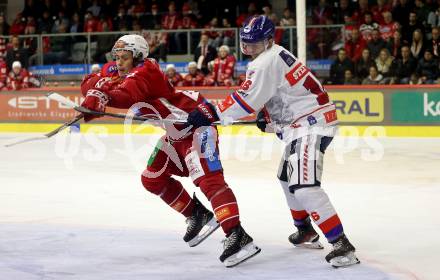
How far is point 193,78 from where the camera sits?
15.1 metres

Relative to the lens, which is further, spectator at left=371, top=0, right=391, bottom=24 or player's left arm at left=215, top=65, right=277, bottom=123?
spectator at left=371, top=0, right=391, bottom=24

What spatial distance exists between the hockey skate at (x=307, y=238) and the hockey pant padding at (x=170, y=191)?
0.69 metres

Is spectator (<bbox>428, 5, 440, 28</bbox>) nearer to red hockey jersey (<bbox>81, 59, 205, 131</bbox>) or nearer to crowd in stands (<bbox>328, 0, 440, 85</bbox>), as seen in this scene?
crowd in stands (<bbox>328, 0, 440, 85</bbox>)

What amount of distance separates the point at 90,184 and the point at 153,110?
338cm

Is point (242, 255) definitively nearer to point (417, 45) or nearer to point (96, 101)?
point (96, 101)

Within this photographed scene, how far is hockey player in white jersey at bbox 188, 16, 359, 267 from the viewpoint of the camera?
16.8 feet

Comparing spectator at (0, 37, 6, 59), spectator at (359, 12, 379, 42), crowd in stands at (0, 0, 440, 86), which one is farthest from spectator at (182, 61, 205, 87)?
spectator at (0, 37, 6, 59)

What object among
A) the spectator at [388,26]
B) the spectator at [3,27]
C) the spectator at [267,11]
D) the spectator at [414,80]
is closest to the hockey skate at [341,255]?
the spectator at [414,80]

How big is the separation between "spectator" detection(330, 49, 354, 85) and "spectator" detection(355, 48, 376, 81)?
0.11 meters

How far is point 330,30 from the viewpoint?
48.6ft

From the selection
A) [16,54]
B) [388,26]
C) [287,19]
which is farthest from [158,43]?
[388,26]

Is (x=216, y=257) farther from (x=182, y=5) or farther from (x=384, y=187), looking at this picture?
(x=182, y=5)

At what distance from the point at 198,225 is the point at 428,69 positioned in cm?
875

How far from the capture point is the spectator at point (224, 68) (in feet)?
48.4
